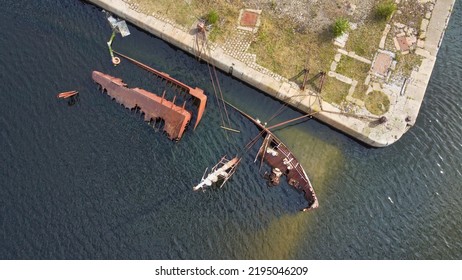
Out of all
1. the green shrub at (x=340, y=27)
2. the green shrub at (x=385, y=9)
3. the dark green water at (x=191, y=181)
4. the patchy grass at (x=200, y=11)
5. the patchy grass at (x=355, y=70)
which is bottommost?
the dark green water at (x=191, y=181)

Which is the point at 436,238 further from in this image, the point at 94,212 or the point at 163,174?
the point at 94,212

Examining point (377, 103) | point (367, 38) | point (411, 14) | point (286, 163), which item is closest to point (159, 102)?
point (286, 163)

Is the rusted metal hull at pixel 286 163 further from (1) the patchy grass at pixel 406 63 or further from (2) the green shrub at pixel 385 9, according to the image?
(2) the green shrub at pixel 385 9

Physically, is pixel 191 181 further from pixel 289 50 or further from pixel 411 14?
pixel 411 14

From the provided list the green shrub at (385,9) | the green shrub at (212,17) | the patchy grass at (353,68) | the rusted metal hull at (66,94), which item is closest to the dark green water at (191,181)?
the rusted metal hull at (66,94)

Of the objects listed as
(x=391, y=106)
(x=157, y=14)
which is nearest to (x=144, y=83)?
(x=157, y=14)

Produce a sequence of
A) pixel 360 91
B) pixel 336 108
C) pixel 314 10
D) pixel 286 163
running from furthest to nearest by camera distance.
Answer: pixel 314 10 < pixel 360 91 < pixel 336 108 < pixel 286 163
